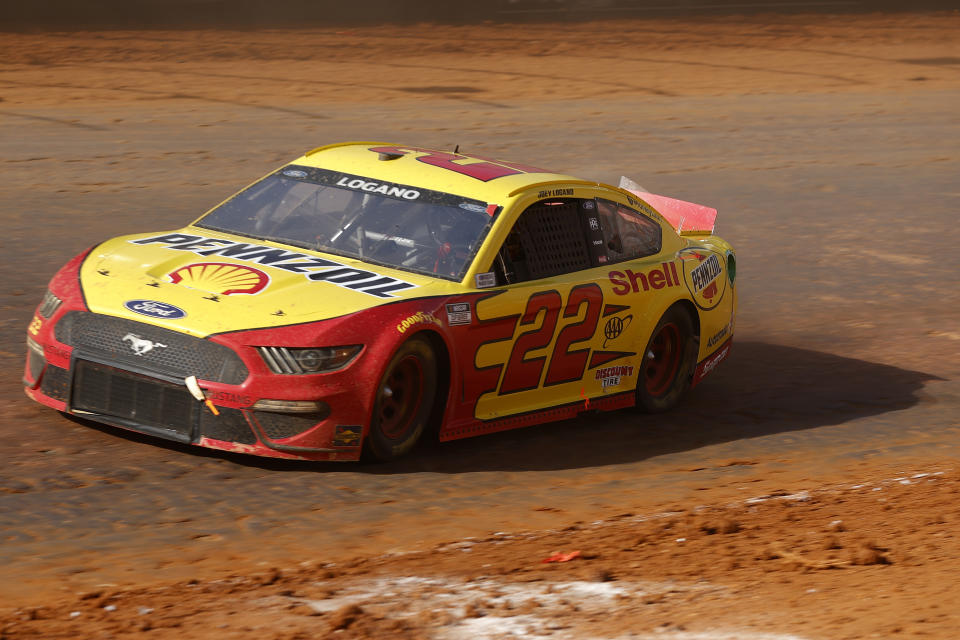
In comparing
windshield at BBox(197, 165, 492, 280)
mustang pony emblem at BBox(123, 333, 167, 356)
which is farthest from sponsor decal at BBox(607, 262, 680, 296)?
mustang pony emblem at BBox(123, 333, 167, 356)

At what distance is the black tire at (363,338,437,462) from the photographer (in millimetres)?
6906

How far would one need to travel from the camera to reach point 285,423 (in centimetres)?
667

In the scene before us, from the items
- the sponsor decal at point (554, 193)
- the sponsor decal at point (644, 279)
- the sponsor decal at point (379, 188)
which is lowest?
the sponsor decal at point (644, 279)

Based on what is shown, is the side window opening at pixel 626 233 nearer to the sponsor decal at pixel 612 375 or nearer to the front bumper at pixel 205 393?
the sponsor decal at pixel 612 375

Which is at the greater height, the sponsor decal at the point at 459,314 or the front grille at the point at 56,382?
the sponsor decal at the point at 459,314

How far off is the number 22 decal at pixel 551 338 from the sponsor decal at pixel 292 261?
0.78 m

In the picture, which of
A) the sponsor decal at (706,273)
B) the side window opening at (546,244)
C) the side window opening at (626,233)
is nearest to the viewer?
the side window opening at (546,244)

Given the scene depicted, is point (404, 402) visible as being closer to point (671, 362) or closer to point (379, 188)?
point (379, 188)

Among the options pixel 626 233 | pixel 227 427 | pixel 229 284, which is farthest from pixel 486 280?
pixel 227 427

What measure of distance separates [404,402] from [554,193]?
70.7 inches

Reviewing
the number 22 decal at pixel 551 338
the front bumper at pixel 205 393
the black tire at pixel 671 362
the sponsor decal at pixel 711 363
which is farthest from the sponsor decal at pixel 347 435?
the sponsor decal at pixel 711 363

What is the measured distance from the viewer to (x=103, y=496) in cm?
638

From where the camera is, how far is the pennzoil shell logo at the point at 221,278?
6.94 m

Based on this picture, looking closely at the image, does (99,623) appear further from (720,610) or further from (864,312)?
(864,312)
